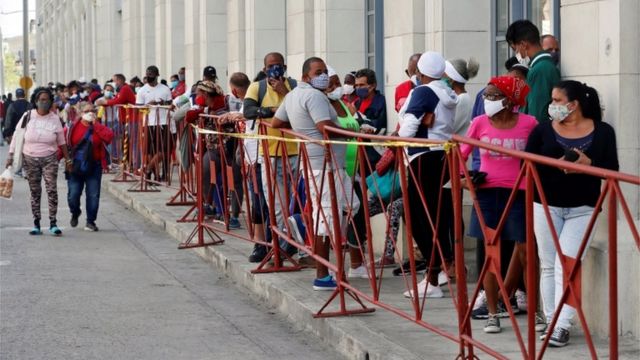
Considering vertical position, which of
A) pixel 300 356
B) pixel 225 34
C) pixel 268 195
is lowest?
pixel 300 356

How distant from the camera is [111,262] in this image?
12.6m

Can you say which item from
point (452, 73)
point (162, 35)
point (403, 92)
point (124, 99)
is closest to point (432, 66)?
point (452, 73)

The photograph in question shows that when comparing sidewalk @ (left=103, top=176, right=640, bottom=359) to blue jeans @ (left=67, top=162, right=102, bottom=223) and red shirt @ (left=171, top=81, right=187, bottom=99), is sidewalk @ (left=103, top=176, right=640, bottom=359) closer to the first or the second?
blue jeans @ (left=67, top=162, right=102, bottom=223)

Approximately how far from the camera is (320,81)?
9500 mm

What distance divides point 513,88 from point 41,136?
8115 millimetres

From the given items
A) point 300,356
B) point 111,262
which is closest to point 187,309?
point 300,356

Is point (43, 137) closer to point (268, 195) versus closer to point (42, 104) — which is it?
point (42, 104)

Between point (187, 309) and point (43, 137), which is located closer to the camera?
point (187, 309)

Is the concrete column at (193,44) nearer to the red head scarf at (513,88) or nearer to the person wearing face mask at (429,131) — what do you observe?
the person wearing face mask at (429,131)

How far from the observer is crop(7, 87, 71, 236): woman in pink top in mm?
14680

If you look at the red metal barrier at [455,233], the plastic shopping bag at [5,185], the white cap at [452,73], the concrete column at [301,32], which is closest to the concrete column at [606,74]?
the red metal barrier at [455,233]

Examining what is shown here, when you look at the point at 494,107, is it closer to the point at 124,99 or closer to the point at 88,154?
the point at 88,154

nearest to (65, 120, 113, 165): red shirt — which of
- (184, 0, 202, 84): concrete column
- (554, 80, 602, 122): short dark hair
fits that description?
(554, 80, 602, 122): short dark hair

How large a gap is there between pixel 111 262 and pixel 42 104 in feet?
9.52
